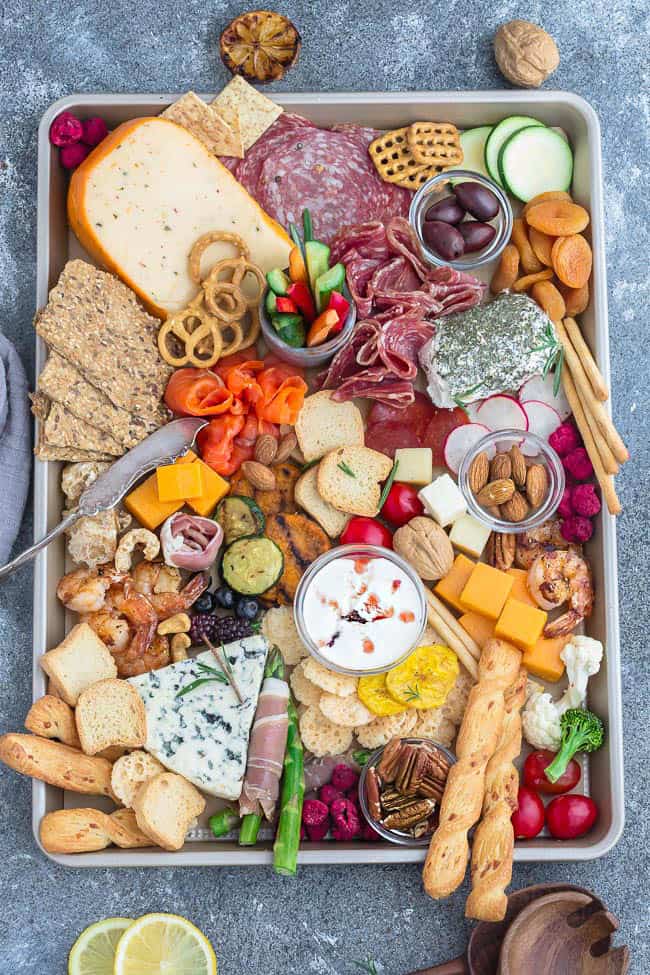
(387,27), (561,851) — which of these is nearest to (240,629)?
(561,851)

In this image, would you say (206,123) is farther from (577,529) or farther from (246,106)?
(577,529)

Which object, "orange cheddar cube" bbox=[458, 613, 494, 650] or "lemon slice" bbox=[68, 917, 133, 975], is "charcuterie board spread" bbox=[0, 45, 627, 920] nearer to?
"orange cheddar cube" bbox=[458, 613, 494, 650]

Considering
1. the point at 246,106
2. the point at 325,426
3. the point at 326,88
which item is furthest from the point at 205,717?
the point at 326,88

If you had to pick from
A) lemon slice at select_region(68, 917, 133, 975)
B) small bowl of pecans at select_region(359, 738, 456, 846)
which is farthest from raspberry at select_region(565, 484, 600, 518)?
lemon slice at select_region(68, 917, 133, 975)

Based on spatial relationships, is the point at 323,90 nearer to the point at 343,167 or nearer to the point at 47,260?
the point at 343,167

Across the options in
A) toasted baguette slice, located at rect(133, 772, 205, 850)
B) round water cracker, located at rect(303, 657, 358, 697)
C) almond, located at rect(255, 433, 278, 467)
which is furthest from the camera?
almond, located at rect(255, 433, 278, 467)

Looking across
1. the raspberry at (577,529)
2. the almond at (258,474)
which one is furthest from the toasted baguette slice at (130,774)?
the raspberry at (577,529)

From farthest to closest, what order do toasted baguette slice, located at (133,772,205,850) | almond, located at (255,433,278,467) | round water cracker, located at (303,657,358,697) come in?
almond, located at (255,433,278,467)
round water cracker, located at (303,657,358,697)
toasted baguette slice, located at (133,772,205,850)
